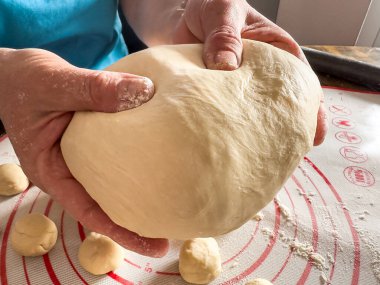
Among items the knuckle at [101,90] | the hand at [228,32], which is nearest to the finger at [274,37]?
the hand at [228,32]

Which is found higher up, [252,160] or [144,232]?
[252,160]

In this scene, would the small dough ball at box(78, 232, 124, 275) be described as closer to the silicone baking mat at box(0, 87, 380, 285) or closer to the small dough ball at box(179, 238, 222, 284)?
the silicone baking mat at box(0, 87, 380, 285)

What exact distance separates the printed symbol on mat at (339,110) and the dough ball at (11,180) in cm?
114

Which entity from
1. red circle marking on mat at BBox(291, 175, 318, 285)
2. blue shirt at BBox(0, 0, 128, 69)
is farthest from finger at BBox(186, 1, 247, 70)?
red circle marking on mat at BBox(291, 175, 318, 285)

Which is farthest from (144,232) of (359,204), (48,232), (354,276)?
(359,204)

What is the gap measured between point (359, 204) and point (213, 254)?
0.52 m

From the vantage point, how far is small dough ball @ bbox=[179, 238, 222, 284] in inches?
32.7

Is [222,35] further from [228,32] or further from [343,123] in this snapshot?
[343,123]

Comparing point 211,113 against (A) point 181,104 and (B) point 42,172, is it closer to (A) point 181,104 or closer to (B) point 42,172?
(A) point 181,104

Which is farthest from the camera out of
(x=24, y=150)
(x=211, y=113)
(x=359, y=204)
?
(x=359, y=204)

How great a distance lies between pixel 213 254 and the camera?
865 millimetres

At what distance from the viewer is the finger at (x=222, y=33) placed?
0.70 metres

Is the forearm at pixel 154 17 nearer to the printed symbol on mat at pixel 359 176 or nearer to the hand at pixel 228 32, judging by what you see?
the hand at pixel 228 32

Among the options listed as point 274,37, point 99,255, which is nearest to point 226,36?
point 274,37
